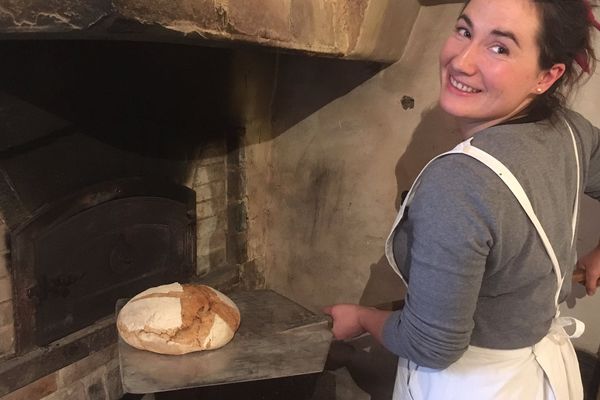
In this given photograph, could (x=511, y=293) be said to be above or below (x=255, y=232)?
above

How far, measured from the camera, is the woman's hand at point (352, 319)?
1.03m

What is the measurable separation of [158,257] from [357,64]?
0.89m

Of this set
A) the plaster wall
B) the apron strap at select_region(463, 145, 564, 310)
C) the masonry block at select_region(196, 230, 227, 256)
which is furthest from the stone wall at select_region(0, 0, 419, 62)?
the masonry block at select_region(196, 230, 227, 256)

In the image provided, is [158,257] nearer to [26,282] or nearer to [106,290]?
[106,290]

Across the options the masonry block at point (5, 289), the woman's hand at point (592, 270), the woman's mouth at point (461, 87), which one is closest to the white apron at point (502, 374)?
the woman's mouth at point (461, 87)

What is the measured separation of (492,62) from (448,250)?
1.00 ft

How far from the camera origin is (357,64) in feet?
5.59

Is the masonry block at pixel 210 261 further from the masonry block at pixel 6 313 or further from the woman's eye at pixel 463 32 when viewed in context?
the woman's eye at pixel 463 32

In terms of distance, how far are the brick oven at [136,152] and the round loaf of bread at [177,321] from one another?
0.36 metres

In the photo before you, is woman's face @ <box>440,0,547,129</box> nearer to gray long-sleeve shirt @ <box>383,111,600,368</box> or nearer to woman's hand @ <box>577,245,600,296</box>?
gray long-sleeve shirt @ <box>383,111,600,368</box>

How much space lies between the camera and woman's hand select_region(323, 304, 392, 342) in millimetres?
1033

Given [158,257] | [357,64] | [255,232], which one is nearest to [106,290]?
[158,257]

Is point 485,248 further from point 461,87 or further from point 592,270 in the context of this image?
point 592,270

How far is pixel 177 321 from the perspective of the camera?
1.05m
